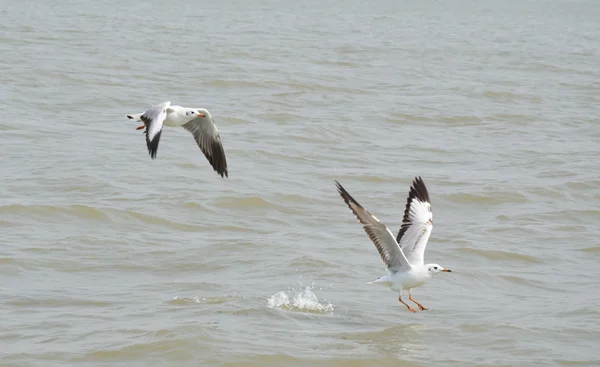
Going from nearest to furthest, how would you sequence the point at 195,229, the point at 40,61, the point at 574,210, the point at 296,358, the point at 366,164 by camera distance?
the point at 296,358
the point at 195,229
the point at 574,210
the point at 366,164
the point at 40,61

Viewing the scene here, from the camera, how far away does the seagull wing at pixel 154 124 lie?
28.8ft

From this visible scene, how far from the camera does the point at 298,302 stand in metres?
9.51

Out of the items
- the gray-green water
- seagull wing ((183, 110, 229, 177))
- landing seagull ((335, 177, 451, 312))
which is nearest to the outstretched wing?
landing seagull ((335, 177, 451, 312))

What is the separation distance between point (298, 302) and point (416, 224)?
122cm

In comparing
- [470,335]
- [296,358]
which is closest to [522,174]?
[470,335]

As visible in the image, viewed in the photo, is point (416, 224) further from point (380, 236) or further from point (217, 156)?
point (217, 156)

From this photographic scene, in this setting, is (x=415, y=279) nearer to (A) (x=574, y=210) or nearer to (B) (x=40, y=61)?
(A) (x=574, y=210)

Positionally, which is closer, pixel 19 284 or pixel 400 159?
pixel 19 284

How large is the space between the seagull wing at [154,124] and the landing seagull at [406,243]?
1519 millimetres

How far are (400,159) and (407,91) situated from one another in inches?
233

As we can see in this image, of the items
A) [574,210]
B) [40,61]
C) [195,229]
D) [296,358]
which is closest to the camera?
[296,358]

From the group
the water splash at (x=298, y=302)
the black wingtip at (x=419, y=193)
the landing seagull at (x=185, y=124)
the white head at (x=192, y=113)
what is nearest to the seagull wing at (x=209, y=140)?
the landing seagull at (x=185, y=124)

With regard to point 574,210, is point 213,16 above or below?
above

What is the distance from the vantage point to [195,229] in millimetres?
11812
